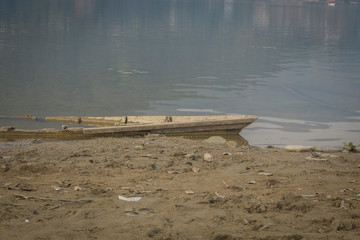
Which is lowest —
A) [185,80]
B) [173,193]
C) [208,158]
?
[173,193]

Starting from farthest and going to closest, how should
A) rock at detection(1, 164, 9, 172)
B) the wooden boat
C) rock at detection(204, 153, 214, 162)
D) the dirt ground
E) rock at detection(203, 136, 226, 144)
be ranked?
the wooden boat, rock at detection(203, 136, 226, 144), rock at detection(204, 153, 214, 162), rock at detection(1, 164, 9, 172), the dirt ground

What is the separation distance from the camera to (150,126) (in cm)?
1034

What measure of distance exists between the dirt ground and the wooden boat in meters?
1.70

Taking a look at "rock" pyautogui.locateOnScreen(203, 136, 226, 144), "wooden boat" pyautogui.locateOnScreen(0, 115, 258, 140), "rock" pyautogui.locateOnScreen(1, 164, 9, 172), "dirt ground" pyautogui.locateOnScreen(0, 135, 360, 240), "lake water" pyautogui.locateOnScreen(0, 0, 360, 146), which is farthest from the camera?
"lake water" pyautogui.locateOnScreen(0, 0, 360, 146)

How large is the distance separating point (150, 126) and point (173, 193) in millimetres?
4438

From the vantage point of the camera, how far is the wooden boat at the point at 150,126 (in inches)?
405

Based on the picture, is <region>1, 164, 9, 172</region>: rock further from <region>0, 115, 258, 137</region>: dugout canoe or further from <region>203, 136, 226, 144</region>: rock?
<region>203, 136, 226, 144</region>: rock

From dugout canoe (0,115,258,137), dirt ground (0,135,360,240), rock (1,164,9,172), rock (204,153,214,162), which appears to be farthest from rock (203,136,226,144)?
rock (1,164,9,172)

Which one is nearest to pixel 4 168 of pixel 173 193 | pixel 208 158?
pixel 173 193

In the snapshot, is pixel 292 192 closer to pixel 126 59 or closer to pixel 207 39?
pixel 126 59

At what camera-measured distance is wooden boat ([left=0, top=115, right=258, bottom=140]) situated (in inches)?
405

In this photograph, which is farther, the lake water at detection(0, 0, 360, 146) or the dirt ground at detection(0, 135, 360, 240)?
the lake water at detection(0, 0, 360, 146)

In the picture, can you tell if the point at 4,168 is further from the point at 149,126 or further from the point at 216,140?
the point at 216,140

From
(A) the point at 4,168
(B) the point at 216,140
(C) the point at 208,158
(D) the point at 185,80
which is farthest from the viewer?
(D) the point at 185,80
